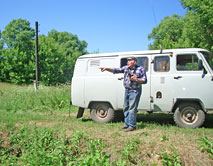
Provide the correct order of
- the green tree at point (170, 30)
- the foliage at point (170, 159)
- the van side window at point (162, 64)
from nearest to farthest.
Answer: the foliage at point (170, 159)
the van side window at point (162, 64)
the green tree at point (170, 30)

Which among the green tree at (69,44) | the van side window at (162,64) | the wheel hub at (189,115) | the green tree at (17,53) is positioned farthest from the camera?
the green tree at (69,44)

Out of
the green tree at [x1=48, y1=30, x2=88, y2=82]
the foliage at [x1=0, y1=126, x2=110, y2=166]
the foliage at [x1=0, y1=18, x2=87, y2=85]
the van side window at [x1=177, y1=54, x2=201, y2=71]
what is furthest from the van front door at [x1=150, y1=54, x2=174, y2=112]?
the green tree at [x1=48, y1=30, x2=88, y2=82]

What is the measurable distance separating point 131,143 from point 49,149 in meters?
2.27

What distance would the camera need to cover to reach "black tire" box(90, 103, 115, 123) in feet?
23.9

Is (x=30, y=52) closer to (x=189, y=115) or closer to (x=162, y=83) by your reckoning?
(x=162, y=83)

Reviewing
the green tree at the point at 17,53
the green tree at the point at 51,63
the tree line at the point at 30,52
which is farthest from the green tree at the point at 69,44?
the green tree at the point at 17,53

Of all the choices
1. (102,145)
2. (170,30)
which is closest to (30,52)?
(170,30)

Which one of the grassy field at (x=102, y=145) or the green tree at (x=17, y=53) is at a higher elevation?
the green tree at (x=17, y=53)

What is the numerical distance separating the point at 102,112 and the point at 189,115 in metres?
2.79

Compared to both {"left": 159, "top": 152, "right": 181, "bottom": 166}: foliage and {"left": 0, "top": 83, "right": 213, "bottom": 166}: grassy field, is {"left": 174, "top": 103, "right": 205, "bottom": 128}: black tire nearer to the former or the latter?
{"left": 0, "top": 83, "right": 213, "bottom": 166}: grassy field

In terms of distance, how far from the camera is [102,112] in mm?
7445

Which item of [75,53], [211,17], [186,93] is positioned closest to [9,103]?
[186,93]

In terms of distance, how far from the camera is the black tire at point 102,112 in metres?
7.28

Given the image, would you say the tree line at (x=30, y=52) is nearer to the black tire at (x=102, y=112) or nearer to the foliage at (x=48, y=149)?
the black tire at (x=102, y=112)
